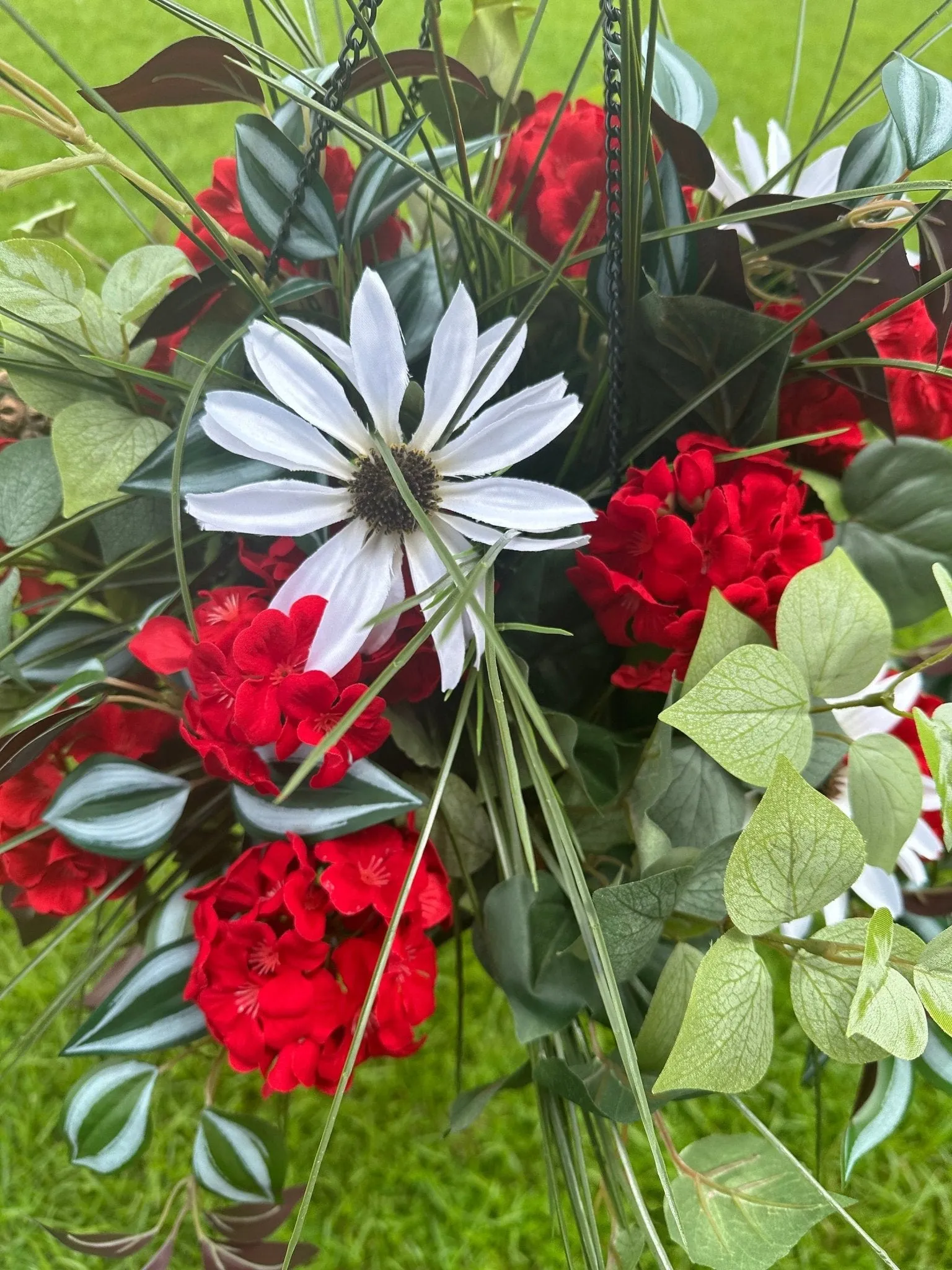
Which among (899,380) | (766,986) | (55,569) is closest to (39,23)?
(55,569)

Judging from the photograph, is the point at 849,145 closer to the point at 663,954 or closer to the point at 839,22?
the point at 663,954

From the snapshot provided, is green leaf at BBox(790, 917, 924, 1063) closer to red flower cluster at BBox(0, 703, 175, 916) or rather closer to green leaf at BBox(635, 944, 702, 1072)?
green leaf at BBox(635, 944, 702, 1072)

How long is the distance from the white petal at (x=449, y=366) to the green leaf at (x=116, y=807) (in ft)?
0.48

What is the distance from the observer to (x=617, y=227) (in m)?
0.28

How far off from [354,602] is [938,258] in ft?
0.68

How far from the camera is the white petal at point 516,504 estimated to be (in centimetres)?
27

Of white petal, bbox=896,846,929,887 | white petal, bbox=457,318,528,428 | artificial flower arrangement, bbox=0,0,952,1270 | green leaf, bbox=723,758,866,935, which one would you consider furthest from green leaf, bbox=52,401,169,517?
white petal, bbox=896,846,929,887

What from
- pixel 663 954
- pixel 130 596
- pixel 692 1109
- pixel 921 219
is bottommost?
pixel 692 1109

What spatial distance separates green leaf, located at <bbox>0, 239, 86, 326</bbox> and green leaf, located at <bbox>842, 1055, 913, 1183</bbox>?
396 millimetres

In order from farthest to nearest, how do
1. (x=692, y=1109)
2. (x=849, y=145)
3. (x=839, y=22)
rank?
(x=839, y=22) → (x=692, y=1109) → (x=849, y=145)

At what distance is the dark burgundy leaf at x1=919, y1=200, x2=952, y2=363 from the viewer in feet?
0.96

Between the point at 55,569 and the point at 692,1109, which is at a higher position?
the point at 55,569

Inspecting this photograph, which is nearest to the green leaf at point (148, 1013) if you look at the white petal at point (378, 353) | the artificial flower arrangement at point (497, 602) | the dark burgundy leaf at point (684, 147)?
the artificial flower arrangement at point (497, 602)

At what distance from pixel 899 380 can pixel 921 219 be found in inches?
3.6
